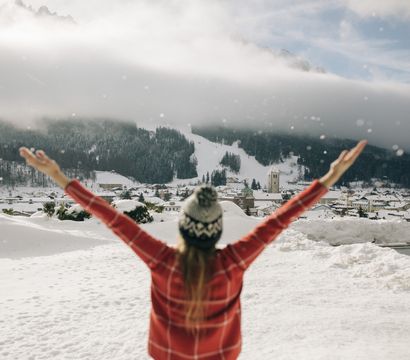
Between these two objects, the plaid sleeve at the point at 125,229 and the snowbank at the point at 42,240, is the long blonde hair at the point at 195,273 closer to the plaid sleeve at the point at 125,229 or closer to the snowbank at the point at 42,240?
the plaid sleeve at the point at 125,229

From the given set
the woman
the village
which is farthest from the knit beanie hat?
the village

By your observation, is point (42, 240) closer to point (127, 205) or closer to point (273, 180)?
point (127, 205)

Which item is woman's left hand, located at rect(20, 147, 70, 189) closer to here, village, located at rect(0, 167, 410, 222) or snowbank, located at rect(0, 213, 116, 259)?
snowbank, located at rect(0, 213, 116, 259)

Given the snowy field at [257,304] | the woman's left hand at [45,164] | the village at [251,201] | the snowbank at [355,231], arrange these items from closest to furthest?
the woman's left hand at [45,164], the snowy field at [257,304], the snowbank at [355,231], the village at [251,201]

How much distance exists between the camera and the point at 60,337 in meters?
6.16

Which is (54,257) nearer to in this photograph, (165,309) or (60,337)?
(60,337)

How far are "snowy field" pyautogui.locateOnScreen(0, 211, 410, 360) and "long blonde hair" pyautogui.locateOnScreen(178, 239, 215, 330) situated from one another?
3574mm

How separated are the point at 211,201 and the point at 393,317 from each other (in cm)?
616

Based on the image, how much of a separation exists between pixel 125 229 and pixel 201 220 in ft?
1.63

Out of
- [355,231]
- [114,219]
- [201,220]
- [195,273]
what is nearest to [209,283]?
[195,273]

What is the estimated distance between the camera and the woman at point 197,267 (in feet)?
7.18

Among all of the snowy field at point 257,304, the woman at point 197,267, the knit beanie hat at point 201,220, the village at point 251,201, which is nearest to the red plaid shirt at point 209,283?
the woman at point 197,267

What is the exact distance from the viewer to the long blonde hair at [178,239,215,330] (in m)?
2.18

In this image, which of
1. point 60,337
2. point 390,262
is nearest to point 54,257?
point 60,337
